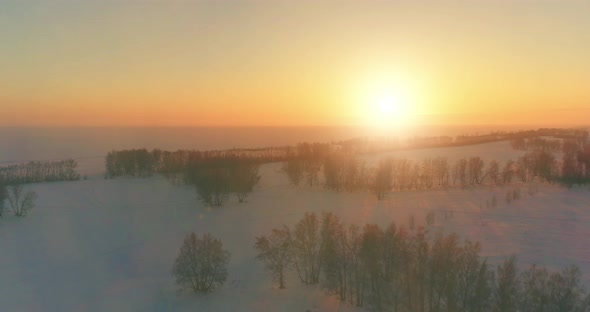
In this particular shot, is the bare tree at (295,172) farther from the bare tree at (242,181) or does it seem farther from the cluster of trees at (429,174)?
the bare tree at (242,181)

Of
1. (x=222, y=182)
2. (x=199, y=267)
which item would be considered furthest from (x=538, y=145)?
(x=199, y=267)

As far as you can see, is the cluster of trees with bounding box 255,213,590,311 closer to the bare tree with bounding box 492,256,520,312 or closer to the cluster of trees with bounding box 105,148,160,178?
the bare tree with bounding box 492,256,520,312

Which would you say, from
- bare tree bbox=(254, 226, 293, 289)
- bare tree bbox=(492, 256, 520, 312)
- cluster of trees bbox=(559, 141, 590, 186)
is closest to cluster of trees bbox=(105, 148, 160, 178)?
bare tree bbox=(254, 226, 293, 289)

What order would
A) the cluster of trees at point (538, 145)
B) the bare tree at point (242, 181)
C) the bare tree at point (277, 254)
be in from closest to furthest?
the bare tree at point (277, 254), the bare tree at point (242, 181), the cluster of trees at point (538, 145)

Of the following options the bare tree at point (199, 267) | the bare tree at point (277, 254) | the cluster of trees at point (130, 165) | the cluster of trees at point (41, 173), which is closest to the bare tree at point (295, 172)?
the cluster of trees at point (130, 165)

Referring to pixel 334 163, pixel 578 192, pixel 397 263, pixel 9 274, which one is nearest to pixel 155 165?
pixel 334 163

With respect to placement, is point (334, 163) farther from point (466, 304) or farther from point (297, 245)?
point (466, 304)
